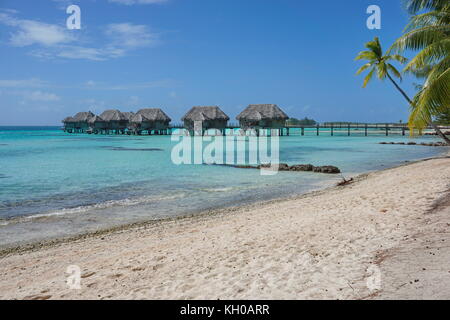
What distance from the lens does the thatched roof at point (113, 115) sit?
67250 millimetres

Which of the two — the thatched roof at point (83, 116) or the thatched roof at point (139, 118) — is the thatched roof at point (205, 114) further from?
the thatched roof at point (83, 116)

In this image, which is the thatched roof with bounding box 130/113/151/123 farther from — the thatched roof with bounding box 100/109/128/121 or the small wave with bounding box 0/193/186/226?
the small wave with bounding box 0/193/186/226

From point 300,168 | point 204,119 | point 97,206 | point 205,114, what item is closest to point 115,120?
point 205,114

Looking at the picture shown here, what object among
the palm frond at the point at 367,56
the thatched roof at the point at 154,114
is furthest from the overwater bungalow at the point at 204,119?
the palm frond at the point at 367,56

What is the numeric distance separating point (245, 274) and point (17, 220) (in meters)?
7.05

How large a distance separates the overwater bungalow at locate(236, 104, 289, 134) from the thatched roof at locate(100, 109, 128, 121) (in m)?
26.1

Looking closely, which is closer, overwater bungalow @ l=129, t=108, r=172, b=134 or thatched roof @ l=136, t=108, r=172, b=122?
thatched roof @ l=136, t=108, r=172, b=122

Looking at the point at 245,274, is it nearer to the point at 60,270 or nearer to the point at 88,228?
the point at 60,270

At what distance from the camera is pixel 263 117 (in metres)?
51.3

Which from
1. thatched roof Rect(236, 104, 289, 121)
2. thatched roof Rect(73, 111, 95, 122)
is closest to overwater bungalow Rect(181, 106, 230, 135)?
thatched roof Rect(236, 104, 289, 121)

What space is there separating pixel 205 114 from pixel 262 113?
8346 millimetres

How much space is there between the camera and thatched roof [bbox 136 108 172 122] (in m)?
61.4

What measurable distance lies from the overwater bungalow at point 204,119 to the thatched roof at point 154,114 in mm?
8028
